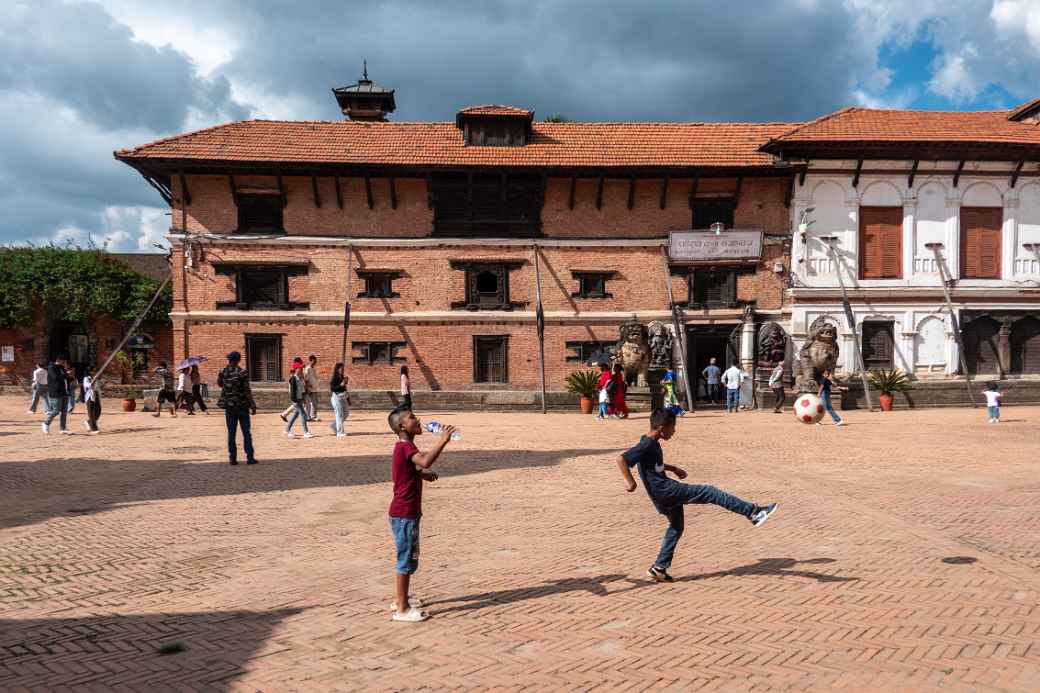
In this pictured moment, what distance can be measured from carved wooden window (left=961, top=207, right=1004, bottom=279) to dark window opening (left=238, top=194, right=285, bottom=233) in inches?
992

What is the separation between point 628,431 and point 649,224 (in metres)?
11.0

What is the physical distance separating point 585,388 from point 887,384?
34.8 feet

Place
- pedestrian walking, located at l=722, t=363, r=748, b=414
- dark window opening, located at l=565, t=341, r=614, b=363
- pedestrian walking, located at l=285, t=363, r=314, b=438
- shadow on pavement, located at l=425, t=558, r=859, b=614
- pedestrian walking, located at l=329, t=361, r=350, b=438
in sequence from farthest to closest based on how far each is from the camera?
dark window opening, located at l=565, t=341, r=614, b=363, pedestrian walking, located at l=722, t=363, r=748, b=414, pedestrian walking, located at l=285, t=363, r=314, b=438, pedestrian walking, located at l=329, t=361, r=350, b=438, shadow on pavement, located at l=425, t=558, r=859, b=614

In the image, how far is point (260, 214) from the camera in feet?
84.9

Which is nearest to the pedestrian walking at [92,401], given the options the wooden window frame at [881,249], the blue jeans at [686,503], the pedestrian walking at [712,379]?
the blue jeans at [686,503]

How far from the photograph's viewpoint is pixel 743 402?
25.1 meters

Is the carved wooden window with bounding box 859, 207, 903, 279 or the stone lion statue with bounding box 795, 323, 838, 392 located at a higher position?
the carved wooden window with bounding box 859, 207, 903, 279

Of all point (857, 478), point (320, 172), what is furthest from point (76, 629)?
point (320, 172)

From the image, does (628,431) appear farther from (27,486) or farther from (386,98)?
(386,98)

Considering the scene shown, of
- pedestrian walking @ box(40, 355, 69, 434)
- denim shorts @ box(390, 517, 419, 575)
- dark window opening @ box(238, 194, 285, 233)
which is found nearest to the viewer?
denim shorts @ box(390, 517, 419, 575)

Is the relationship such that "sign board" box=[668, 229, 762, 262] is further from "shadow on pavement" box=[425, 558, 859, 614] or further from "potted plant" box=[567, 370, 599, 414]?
"shadow on pavement" box=[425, 558, 859, 614]

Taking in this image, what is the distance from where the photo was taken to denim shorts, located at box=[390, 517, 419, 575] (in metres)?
5.33

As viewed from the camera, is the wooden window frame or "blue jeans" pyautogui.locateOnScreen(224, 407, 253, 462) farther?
the wooden window frame

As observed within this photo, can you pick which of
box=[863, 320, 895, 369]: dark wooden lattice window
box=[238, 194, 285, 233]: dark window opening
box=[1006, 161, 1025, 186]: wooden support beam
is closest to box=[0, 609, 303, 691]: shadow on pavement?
box=[238, 194, 285, 233]: dark window opening
